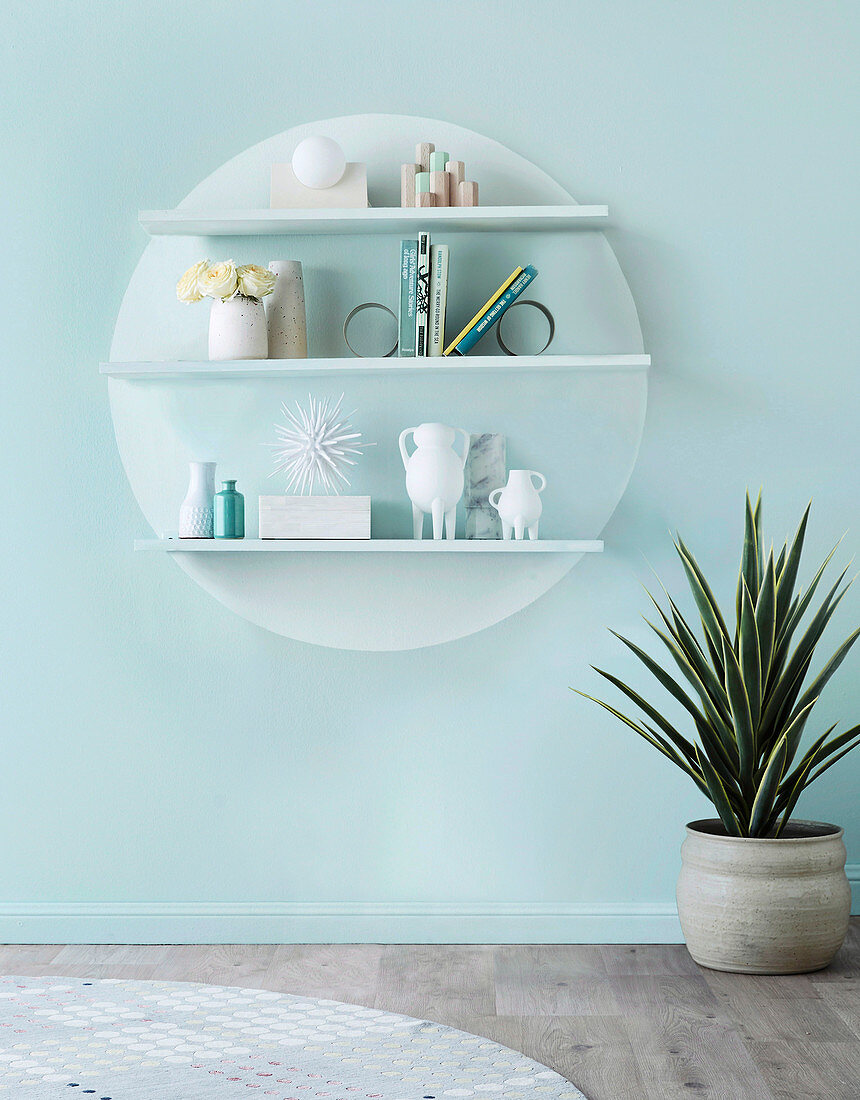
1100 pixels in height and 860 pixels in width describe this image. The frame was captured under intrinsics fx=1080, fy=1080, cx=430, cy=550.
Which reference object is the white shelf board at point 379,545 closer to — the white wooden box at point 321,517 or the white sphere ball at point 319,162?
the white wooden box at point 321,517

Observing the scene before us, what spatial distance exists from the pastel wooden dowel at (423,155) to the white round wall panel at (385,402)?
10 centimetres

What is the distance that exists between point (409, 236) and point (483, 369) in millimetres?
377

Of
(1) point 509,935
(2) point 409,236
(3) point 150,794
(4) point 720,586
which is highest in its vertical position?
(2) point 409,236

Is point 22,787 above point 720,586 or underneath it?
underneath

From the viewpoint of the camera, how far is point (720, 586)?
2623 mm

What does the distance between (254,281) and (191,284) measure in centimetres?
15

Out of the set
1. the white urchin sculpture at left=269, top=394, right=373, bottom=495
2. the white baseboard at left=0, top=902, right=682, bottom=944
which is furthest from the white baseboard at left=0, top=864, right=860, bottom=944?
the white urchin sculpture at left=269, top=394, right=373, bottom=495

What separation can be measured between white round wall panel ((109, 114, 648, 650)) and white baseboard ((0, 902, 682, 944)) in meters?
0.64

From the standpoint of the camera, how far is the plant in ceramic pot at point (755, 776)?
228 cm

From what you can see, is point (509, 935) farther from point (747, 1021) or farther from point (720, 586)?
point (720, 586)

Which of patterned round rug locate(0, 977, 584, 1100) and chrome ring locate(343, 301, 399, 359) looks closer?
patterned round rug locate(0, 977, 584, 1100)

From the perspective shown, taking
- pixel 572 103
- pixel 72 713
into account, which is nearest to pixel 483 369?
pixel 572 103

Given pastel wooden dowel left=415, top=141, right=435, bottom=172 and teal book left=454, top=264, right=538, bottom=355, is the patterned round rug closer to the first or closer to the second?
teal book left=454, top=264, right=538, bottom=355

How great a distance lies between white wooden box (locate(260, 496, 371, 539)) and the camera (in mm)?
2449
